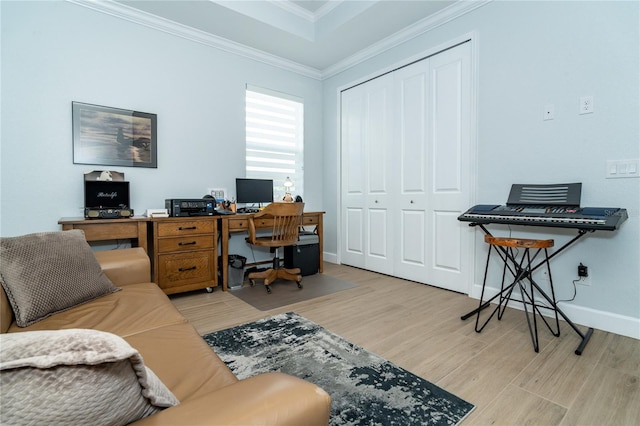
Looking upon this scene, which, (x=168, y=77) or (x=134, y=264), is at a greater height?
(x=168, y=77)

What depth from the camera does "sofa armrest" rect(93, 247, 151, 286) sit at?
1.87 meters

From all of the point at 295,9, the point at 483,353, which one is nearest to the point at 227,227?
the point at 483,353

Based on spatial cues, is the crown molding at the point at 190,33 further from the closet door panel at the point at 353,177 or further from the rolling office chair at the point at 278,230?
the rolling office chair at the point at 278,230

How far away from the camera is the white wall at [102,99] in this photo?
2586mm

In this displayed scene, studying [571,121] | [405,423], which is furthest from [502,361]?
[571,121]

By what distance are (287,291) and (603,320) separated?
257 centimetres

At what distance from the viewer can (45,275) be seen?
1.41 m

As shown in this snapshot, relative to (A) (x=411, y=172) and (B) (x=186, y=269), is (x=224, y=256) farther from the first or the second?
(A) (x=411, y=172)

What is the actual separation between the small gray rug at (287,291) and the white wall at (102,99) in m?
1.31

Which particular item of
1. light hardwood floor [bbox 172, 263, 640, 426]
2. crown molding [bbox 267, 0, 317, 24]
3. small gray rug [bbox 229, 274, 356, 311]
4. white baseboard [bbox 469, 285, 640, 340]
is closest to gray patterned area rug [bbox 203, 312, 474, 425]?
light hardwood floor [bbox 172, 263, 640, 426]

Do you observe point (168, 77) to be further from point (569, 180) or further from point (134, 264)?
point (569, 180)

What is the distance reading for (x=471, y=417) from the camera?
1328mm

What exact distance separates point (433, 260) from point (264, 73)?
10.4 ft

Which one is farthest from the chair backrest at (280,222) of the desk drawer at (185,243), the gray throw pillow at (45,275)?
the gray throw pillow at (45,275)
